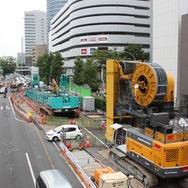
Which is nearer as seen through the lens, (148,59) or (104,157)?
(104,157)

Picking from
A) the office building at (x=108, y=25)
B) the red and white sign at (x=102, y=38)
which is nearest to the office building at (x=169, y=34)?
the office building at (x=108, y=25)

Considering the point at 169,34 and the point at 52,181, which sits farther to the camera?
the point at 169,34

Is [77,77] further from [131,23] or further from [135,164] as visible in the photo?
[135,164]

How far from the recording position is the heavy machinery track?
1414 centimetres

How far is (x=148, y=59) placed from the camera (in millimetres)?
82312

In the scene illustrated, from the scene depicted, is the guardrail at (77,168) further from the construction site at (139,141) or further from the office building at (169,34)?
the office building at (169,34)

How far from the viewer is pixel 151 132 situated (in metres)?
14.5

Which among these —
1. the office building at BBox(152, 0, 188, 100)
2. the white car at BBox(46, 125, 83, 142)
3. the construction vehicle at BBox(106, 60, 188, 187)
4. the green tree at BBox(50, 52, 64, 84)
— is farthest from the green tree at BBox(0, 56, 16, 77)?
the construction vehicle at BBox(106, 60, 188, 187)

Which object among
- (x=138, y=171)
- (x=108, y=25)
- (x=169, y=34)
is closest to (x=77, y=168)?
(x=138, y=171)

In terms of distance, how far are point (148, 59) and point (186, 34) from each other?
45.3m

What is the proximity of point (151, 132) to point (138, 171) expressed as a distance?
2.35 metres

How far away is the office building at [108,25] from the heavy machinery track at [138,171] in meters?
73.9

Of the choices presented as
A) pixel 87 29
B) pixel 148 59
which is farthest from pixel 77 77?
pixel 87 29

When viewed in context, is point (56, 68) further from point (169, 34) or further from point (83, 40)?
point (169, 34)
